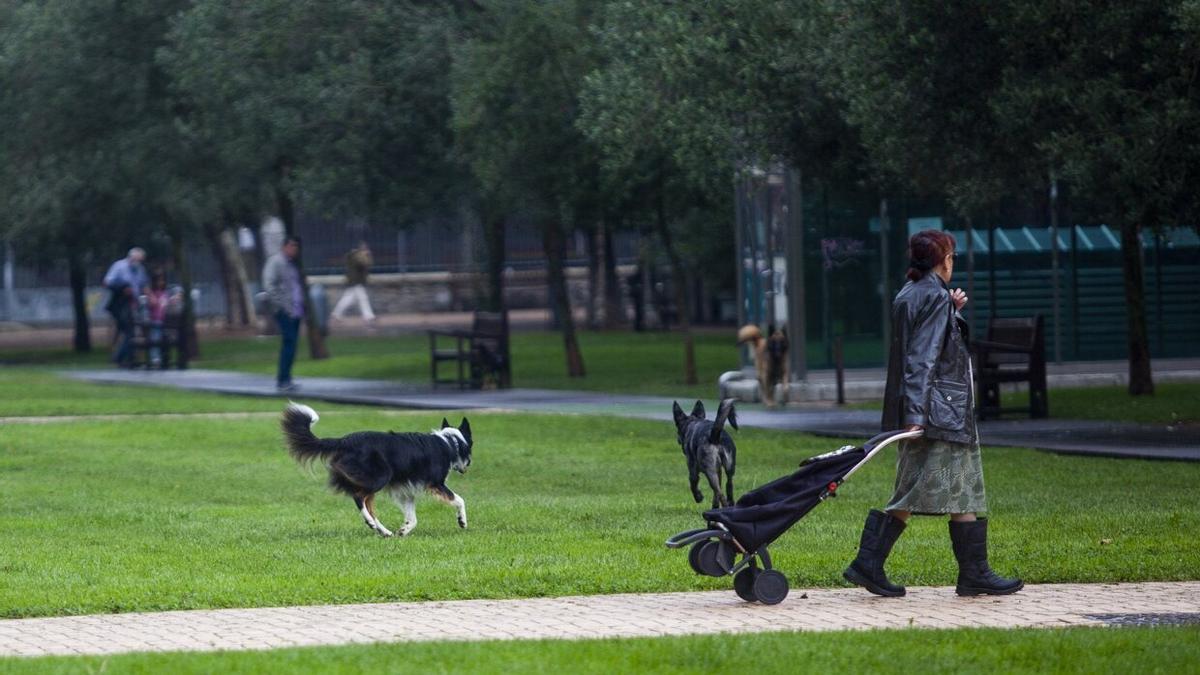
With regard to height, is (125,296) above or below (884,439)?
above

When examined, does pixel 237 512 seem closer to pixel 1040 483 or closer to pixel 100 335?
pixel 1040 483

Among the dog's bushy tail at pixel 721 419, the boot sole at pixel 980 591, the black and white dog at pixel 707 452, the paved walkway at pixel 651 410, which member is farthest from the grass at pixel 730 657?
the paved walkway at pixel 651 410

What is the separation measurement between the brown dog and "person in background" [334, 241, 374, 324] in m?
29.6

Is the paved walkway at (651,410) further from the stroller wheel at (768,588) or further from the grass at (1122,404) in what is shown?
the stroller wheel at (768,588)

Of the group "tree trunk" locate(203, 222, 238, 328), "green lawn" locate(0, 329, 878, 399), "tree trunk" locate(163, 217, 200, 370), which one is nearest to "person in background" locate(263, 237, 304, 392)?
"green lawn" locate(0, 329, 878, 399)

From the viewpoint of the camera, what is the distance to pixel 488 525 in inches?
478

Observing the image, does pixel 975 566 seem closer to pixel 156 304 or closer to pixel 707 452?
pixel 707 452

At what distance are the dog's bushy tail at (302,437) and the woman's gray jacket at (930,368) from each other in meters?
3.67

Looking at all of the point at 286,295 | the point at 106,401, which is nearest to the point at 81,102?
the point at 286,295

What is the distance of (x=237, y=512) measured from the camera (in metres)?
13.0

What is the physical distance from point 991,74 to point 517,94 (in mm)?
8885

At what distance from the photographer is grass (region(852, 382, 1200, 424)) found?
19.8 meters

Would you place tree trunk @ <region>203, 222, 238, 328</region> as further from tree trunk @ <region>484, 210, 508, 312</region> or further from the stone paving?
the stone paving

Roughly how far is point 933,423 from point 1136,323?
1341cm
